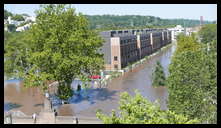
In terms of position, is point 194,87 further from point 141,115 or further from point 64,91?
point 64,91

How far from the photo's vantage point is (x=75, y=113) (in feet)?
87.2

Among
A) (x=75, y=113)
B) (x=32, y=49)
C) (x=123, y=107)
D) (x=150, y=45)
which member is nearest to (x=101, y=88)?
(x=75, y=113)

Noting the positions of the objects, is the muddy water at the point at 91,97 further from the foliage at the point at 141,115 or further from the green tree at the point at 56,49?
the foliage at the point at 141,115

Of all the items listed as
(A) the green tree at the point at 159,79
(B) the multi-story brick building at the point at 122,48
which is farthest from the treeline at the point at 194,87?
(B) the multi-story brick building at the point at 122,48

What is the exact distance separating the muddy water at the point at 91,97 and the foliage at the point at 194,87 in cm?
248

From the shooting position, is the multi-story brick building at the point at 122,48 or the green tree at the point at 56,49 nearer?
the green tree at the point at 56,49

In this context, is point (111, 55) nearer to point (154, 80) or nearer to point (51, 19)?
point (154, 80)

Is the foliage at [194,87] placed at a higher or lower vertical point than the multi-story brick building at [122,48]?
lower

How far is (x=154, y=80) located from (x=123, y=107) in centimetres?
2533

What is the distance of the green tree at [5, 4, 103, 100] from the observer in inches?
957

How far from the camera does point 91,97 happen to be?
103 ft

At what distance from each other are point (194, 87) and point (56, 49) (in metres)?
11.2

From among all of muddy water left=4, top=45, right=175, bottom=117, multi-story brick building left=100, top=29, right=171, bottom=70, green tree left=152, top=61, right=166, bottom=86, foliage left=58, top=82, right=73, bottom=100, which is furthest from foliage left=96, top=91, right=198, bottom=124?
multi-story brick building left=100, top=29, right=171, bottom=70

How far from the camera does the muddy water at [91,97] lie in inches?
1085
